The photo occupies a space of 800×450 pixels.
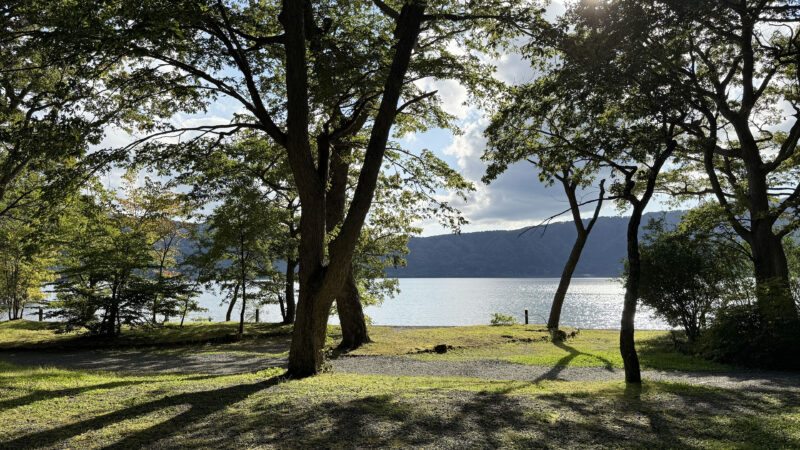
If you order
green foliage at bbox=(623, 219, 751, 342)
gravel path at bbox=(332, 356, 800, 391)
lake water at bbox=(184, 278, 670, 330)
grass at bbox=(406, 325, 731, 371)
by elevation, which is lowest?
lake water at bbox=(184, 278, 670, 330)

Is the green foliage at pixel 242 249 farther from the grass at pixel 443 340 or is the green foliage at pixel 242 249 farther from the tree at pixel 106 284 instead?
the grass at pixel 443 340

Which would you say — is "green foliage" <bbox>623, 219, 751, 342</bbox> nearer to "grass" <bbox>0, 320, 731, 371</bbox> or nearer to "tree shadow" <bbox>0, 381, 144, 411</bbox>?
"grass" <bbox>0, 320, 731, 371</bbox>

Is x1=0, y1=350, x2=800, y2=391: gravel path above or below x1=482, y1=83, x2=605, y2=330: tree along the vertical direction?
below

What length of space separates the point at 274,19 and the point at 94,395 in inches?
401

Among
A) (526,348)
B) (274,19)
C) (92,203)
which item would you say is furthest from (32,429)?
(526,348)

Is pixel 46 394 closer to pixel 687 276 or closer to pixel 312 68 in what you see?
pixel 312 68

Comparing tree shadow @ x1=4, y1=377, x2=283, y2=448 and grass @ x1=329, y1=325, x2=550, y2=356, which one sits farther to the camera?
grass @ x1=329, y1=325, x2=550, y2=356

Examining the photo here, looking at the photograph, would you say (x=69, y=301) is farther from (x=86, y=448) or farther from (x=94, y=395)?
(x=86, y=448)

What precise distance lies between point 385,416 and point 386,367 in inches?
291

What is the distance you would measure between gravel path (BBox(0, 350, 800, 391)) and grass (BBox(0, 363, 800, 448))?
2879 millimetres

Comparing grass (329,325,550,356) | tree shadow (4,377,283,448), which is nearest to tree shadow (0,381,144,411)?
tree shadow (4,377,283,448)

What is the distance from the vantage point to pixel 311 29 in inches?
447

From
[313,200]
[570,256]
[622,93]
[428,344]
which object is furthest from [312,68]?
[570,256]

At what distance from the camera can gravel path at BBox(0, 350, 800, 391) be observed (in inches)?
405
